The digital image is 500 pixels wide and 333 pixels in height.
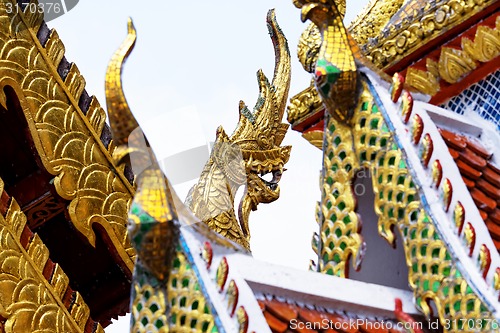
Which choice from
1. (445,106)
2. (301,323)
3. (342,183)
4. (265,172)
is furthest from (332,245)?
(265,172)

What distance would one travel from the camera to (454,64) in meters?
5.12

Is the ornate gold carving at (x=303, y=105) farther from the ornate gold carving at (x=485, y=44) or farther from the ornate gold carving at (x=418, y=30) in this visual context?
the ornate gold carving at (x=485, y=44)

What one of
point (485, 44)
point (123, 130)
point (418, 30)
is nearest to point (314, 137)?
point (418, 30)

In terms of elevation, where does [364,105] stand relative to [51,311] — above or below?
above

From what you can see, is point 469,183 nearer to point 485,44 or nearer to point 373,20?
point 485,44

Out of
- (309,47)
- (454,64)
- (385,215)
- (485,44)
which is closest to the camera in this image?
(385,215)

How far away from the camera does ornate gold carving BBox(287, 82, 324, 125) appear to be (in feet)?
18.2

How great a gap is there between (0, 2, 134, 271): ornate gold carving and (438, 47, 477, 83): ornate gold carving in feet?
6.89

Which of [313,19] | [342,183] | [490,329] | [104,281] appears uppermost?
[313,19]

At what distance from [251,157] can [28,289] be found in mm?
2348

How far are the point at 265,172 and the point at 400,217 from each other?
395cm

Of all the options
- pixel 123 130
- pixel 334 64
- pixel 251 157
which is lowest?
pixel 251 157

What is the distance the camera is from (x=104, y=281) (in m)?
7.60

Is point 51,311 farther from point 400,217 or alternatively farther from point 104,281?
point 400,217
